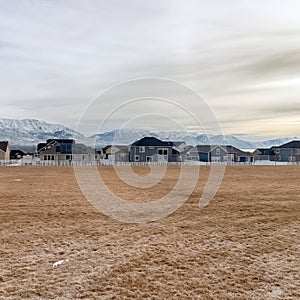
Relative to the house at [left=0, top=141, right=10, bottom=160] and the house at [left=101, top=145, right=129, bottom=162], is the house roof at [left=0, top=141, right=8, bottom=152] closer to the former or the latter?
the house at [left=0, top=141, right=10, bottom=160]

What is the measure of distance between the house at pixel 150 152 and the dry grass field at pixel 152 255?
5767 centimetres

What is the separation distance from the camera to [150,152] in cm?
7162

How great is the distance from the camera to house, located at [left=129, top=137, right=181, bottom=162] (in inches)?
2817

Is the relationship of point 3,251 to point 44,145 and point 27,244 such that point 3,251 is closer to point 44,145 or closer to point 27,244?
point 27,244

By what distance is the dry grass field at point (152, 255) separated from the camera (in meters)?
5.86

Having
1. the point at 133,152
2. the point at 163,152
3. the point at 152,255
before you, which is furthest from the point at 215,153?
the point at 152,255

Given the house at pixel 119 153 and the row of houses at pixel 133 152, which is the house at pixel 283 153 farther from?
the house at pixel 119 153

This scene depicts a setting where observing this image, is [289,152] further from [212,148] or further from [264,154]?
[212,148]

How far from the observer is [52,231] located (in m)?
10.1

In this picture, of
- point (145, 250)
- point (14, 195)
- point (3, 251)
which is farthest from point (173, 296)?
point (14, 195)

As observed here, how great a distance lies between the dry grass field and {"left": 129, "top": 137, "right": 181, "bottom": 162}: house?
57671 mm

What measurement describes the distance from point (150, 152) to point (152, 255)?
63840 millimetres

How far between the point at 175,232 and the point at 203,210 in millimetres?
3904

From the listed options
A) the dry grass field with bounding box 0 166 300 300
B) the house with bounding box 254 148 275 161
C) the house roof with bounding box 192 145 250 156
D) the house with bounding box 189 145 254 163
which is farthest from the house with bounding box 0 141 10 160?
the dry grass field with bounding box 0 166 300 300
